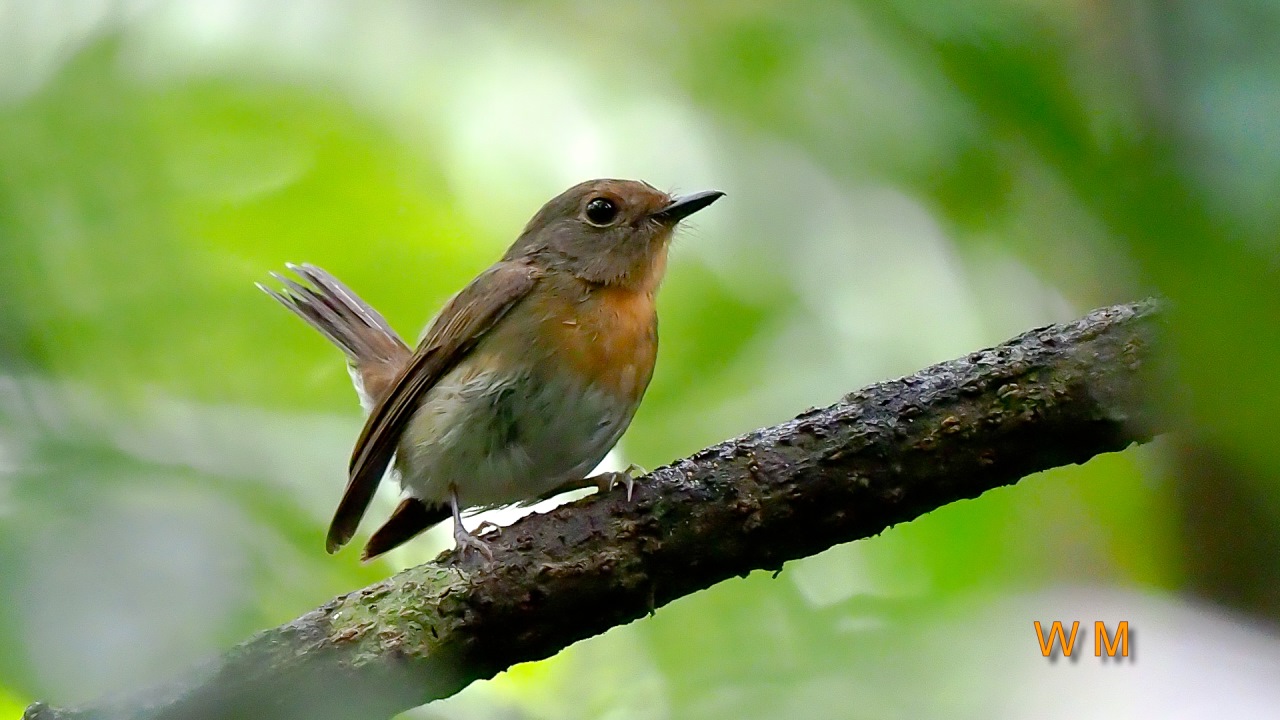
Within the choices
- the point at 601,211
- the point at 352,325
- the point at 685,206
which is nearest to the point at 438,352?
the point at 352,325

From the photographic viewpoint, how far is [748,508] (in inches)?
114

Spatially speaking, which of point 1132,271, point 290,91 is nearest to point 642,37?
point 290,91

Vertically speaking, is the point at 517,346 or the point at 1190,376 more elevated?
the point at 517,346

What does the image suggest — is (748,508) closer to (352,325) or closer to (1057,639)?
(1057,639)

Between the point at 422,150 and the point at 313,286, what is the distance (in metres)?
0.71

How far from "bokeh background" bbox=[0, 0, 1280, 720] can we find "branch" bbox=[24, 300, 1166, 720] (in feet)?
0.35

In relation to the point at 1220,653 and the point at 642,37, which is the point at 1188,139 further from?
the point at 642,37

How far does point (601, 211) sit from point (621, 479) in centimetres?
168

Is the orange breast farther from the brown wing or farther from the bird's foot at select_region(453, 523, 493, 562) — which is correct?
the bird's foot at select_region(453, 523, 493, 562)

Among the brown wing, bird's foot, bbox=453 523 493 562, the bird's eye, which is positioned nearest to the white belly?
the brown wing

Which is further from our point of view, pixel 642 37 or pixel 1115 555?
pixel 642 37

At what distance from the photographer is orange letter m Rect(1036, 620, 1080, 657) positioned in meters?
1.75

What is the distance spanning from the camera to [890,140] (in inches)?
57.4

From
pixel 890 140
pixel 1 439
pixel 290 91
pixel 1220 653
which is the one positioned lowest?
pixel 1220 653
